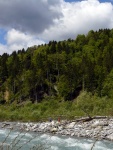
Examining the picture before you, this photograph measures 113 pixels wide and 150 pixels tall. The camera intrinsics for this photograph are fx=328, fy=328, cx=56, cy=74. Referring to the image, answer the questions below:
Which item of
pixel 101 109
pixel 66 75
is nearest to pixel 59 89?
pixel 66 75

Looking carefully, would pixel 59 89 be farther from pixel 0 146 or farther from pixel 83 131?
pixel 0 146

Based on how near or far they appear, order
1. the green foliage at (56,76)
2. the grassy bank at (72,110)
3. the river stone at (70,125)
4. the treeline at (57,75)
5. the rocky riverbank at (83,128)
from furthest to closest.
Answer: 1. the treeline at (57,75)
2. the green foliage at (56,76)
3. the grassy bank at (72,110)
4. the river stone at (70,125)
5. the rocky riverbank at (83,128)

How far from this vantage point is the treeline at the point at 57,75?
232 feet

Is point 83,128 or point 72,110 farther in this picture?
point 72,110

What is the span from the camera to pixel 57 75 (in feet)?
266

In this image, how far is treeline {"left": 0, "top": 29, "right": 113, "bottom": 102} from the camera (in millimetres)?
70750

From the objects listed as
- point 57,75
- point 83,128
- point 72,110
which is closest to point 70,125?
point 83,128

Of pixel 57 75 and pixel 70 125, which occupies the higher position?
pixel 57 75

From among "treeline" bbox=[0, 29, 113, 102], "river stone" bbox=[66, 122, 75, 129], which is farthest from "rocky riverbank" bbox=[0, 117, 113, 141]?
"treeline" bbox=[0, 29, 113, 102]

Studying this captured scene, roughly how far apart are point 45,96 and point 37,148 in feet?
238

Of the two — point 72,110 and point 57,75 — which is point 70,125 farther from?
point 57,75

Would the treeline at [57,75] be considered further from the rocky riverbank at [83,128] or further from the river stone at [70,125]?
the river stone at [70,125]

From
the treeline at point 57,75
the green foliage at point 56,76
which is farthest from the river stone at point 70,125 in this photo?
the treeline at point 57,75

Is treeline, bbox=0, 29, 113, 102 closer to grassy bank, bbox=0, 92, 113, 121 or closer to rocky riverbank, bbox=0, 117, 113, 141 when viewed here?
grassy bank, bbox=0, 92, 113, 121
